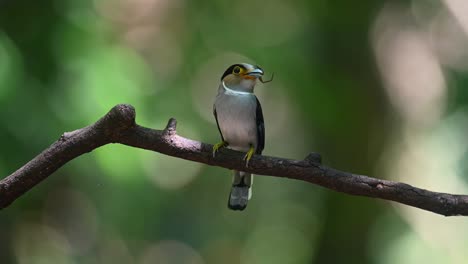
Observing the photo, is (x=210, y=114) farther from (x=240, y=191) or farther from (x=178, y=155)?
(x=178, y=155)

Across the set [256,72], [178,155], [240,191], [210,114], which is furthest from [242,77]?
[210,114]

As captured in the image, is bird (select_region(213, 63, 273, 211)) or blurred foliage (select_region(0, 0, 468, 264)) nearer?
bird (select_region(213, 63, 273, 211))

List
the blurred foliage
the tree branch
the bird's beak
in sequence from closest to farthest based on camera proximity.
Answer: the tree branch, the bird's beak, the blurred foliage

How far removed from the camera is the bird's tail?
3920 millimetres

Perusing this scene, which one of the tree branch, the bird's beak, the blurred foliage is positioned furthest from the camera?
the blurred foliage

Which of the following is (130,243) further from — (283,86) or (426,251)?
(426,251)

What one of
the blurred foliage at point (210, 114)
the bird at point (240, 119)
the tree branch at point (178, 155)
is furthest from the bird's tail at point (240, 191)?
the blurred foliage at point (210, 114)

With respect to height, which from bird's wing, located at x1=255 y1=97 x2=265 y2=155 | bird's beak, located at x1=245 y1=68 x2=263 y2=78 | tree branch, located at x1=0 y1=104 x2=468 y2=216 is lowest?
tree branch, located at x1=0 y1=104 x2=468 y2=216

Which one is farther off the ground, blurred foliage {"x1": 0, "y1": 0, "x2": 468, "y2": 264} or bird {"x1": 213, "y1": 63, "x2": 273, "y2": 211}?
blurred foliage {"x1": 0, "y1": 0, "x2": 468, "y2": 264}

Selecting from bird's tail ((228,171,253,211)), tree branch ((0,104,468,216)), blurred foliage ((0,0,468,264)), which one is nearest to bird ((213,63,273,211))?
bird's tail ((228,171,253,211))

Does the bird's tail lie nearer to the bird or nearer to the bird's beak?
the bird

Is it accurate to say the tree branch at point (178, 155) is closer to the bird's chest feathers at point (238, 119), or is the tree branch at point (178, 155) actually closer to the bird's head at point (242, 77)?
the bird's chest feathers at point (238, 119)

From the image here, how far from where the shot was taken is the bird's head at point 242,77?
13.0ft

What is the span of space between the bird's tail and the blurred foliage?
1390 mm
